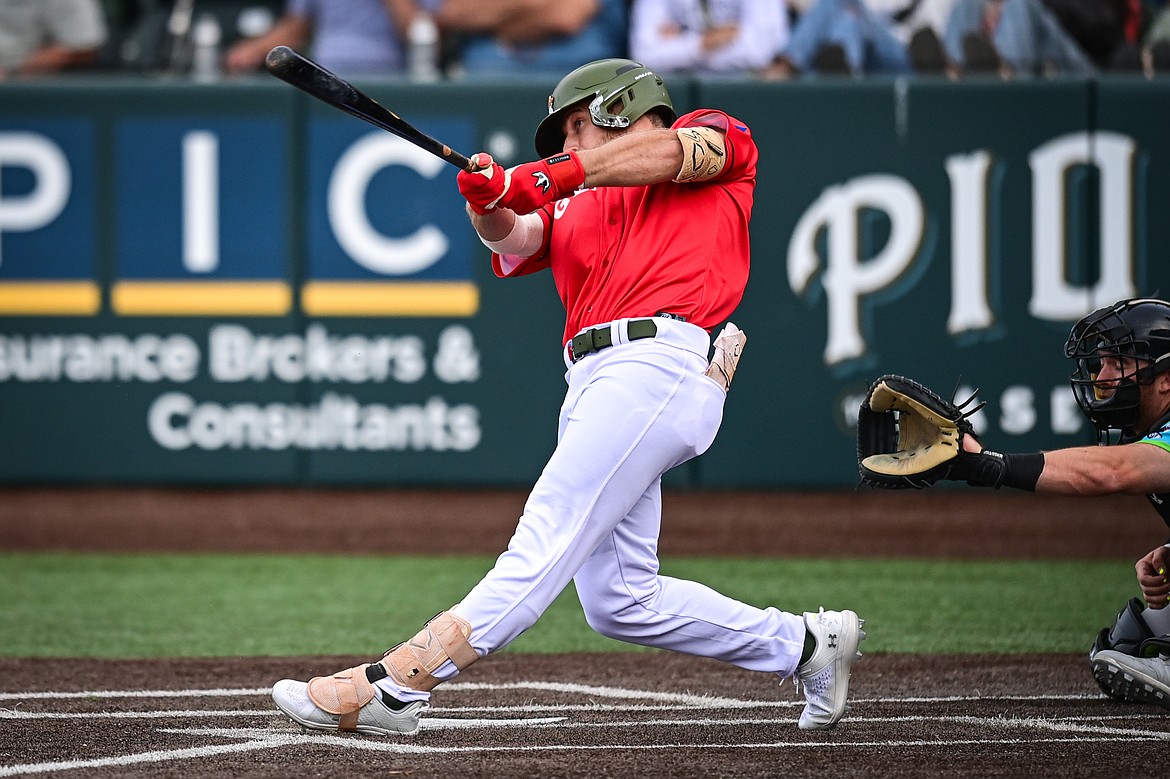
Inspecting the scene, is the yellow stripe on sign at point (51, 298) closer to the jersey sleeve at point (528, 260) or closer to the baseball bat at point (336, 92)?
the jersey sleeve at point (528, 260)

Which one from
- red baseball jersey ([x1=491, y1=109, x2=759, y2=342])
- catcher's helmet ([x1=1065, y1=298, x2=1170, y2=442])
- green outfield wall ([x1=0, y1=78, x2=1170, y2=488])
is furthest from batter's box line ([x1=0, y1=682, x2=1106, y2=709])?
green outfield wall ([x1=0, y1=78, x2=1170, y2=488])

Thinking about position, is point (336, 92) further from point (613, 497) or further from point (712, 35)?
point (712, 35)

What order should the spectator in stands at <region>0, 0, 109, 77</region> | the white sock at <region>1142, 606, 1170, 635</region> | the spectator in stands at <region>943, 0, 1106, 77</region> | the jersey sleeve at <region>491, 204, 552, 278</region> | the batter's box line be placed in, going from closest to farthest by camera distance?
1. the jersey sleeve at <region>491, 204, 552, 278</region>
2. the white sock at <region>1142, 606, 1170, 635</region>
3. the batter's box line
4. the spectator in stands at <region>943, 0, 1106, 77</region>
5. the spectator in stands at <region>0, 0, 109, 77</region>

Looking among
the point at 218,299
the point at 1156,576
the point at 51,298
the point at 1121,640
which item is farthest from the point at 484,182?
the point at 51,298

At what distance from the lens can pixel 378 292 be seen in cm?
993

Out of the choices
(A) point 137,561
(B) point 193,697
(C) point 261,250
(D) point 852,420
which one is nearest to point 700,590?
(B) point 193,697

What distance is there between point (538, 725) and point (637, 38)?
6719 mm

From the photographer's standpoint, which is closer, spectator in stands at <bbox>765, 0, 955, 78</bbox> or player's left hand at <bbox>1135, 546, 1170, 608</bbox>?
player's left hand at <bbox>1135, 546, 1170, 608</bbox>

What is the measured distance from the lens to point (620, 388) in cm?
393

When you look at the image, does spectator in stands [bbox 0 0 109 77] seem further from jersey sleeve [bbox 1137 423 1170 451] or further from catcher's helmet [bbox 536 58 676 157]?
jersey sleeve [bbox 1137 423 1170 451]

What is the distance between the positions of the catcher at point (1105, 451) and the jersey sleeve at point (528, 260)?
1.02 m

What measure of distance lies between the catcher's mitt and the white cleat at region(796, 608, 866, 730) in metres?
0.53

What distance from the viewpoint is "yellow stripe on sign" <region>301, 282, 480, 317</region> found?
32.6ft

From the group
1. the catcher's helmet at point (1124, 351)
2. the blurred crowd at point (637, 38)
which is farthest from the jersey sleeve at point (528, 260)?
the blurred crowd at point (637, 38)
